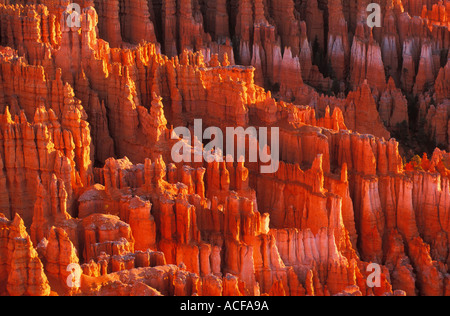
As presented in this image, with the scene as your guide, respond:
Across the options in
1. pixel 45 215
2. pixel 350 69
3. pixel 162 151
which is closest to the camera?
pixel 45 215

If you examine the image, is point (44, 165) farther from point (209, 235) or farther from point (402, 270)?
point (402, 270)

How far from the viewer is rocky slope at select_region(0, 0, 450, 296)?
34.0 metres

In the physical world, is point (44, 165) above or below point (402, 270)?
above

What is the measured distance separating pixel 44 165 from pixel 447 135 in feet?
90.0

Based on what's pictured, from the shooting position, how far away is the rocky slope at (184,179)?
112 ft

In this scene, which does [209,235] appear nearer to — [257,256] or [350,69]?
[257,256]

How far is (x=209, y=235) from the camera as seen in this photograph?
3725 cm

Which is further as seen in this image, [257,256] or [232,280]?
[257,256]

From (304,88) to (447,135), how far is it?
7231 mm

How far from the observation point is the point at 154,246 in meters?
36.8

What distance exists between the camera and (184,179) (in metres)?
40.3
